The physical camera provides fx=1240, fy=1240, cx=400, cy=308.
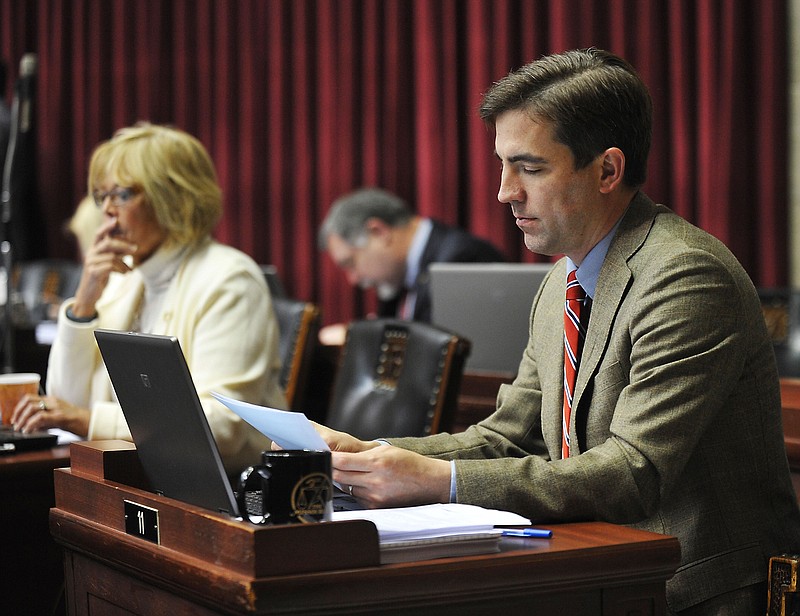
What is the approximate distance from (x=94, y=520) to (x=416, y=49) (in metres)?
4.28

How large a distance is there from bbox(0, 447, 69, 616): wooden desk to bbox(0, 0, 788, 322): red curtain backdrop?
217 cm

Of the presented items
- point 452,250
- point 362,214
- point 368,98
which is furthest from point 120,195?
point 368,98

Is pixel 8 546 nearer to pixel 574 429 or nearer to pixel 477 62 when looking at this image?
pixel 574 429

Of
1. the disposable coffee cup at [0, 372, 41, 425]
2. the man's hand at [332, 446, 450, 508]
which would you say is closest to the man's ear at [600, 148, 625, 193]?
the man's hand at [332, 446, 450, 508]

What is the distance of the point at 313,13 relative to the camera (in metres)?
6.16

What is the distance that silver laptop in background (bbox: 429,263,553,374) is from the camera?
318cm

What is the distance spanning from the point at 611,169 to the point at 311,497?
0.73 metres

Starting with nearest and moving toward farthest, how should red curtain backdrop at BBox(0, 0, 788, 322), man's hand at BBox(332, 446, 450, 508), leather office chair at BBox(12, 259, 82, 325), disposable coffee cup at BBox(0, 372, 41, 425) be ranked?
man's hand at BBox(332, 446, 450, 508) < disposable coffee cup at BBox(0, 372, 41, 425) < red curtain backdrop at BBox(0, 0, 788, 322) < leather office chair at BBox(12, 259, 82, 325)

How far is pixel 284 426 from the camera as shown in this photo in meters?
1.48

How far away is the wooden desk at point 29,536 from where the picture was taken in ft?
7.66

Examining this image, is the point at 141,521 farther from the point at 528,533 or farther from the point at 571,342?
the point at 571,342

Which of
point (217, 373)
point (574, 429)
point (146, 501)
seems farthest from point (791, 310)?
point (146, 501)

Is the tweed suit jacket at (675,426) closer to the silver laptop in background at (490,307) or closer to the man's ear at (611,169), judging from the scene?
the man's ear at (611,169)

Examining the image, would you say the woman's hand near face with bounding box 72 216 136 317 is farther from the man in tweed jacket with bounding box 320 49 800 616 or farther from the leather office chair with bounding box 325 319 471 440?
the man in tweed jacket with bounding box 320 49 800 616
